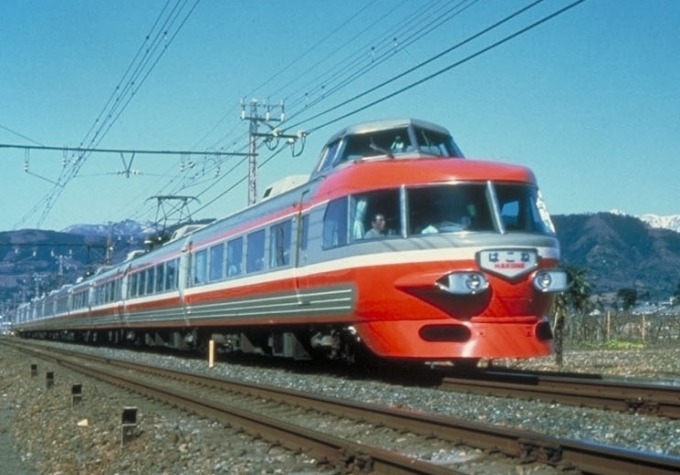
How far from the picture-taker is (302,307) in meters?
16.5

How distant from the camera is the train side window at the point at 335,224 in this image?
15.0 m

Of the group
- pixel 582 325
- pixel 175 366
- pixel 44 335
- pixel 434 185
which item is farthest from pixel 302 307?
pixel 44 335

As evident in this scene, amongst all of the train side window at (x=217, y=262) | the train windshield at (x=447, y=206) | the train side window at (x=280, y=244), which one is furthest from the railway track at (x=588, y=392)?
the train side window at (x=217, y=262)

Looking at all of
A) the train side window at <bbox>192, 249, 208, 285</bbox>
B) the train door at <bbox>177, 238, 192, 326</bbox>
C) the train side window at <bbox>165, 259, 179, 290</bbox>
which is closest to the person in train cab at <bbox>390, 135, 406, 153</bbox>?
the train side window at <bbox>192, 249, 208, 285</bbox>

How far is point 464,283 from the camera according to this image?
13.5 m

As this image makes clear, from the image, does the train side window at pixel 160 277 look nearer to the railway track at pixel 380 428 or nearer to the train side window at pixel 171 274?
the train side window at pixel 171 274

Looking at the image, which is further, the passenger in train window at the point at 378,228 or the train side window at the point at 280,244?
the train side window at the point at 280,244

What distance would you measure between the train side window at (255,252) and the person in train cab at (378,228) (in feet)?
15.2

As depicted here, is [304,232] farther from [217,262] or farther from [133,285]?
[133,285]

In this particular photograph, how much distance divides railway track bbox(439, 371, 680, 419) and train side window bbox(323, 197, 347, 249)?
2.48 meters

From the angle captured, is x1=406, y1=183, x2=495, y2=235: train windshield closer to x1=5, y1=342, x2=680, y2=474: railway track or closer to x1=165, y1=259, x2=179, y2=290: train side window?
x1=5, y1=342, x2=680, y2=474: railway track

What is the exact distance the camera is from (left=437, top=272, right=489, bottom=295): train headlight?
44.3 feet

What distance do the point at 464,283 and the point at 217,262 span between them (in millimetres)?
10023

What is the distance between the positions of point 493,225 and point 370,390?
2.74 m
